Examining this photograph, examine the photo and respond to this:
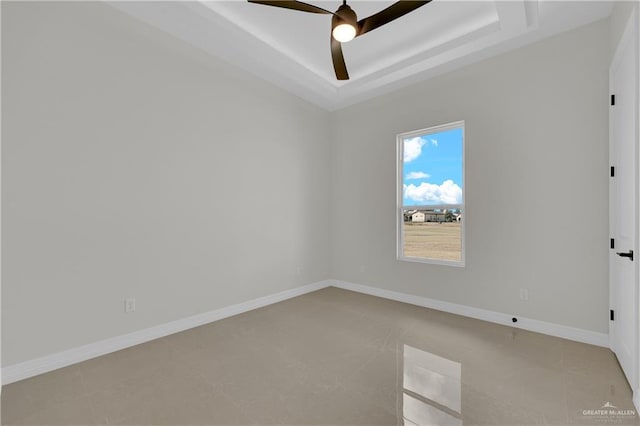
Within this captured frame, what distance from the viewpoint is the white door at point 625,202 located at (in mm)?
1887

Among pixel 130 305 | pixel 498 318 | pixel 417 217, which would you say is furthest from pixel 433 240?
pixel 130 305

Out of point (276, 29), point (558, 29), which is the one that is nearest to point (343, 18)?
point (276, 29)

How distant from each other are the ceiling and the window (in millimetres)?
860

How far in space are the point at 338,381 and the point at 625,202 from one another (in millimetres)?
2612

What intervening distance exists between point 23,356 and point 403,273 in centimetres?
397

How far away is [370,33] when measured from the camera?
3.21m

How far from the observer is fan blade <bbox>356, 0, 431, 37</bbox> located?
1985 millimetres

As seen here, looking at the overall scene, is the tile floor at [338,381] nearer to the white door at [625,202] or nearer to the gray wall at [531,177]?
the white door at [625,202]

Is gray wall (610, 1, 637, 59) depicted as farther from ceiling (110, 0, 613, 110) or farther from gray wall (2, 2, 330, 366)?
gray wall (2, 2, 330, 366)

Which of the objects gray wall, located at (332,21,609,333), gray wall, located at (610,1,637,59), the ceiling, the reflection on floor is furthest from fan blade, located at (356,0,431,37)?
the reflection on floor

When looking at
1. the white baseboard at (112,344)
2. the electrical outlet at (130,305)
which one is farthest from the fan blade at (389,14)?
the white baseboard at (112,344)

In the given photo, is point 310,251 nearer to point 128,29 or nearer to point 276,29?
point 276,29

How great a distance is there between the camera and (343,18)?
2.06 metres

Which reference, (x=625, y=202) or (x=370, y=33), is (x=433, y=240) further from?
(x=370, y=33)
